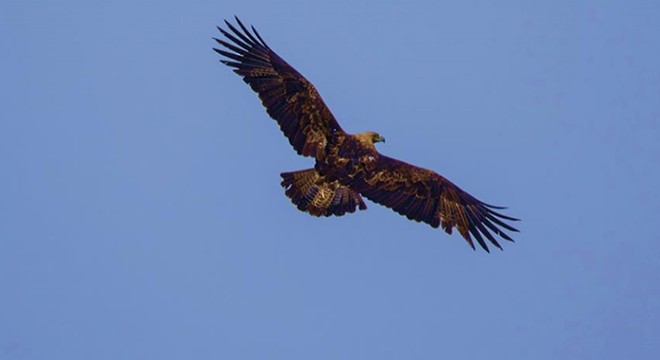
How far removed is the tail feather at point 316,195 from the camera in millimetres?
20422

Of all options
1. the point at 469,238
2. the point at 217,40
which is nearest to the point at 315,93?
the point at 217,40

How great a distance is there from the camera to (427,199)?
20.4 meters

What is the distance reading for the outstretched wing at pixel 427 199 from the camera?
2011cm

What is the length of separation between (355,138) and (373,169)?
0.53 m

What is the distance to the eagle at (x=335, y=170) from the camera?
19.9 metres

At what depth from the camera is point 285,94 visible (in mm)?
19922

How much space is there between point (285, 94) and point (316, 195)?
162 cm

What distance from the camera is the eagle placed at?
19.9 meters

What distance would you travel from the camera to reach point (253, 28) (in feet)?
66.1

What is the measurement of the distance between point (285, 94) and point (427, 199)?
8.71ft

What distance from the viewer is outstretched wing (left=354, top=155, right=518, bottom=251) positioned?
20109mm

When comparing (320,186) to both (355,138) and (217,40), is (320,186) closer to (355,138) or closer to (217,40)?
(355,138)

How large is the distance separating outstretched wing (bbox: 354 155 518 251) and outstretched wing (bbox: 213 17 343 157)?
94 centimetres

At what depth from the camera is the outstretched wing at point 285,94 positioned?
65.0ft
